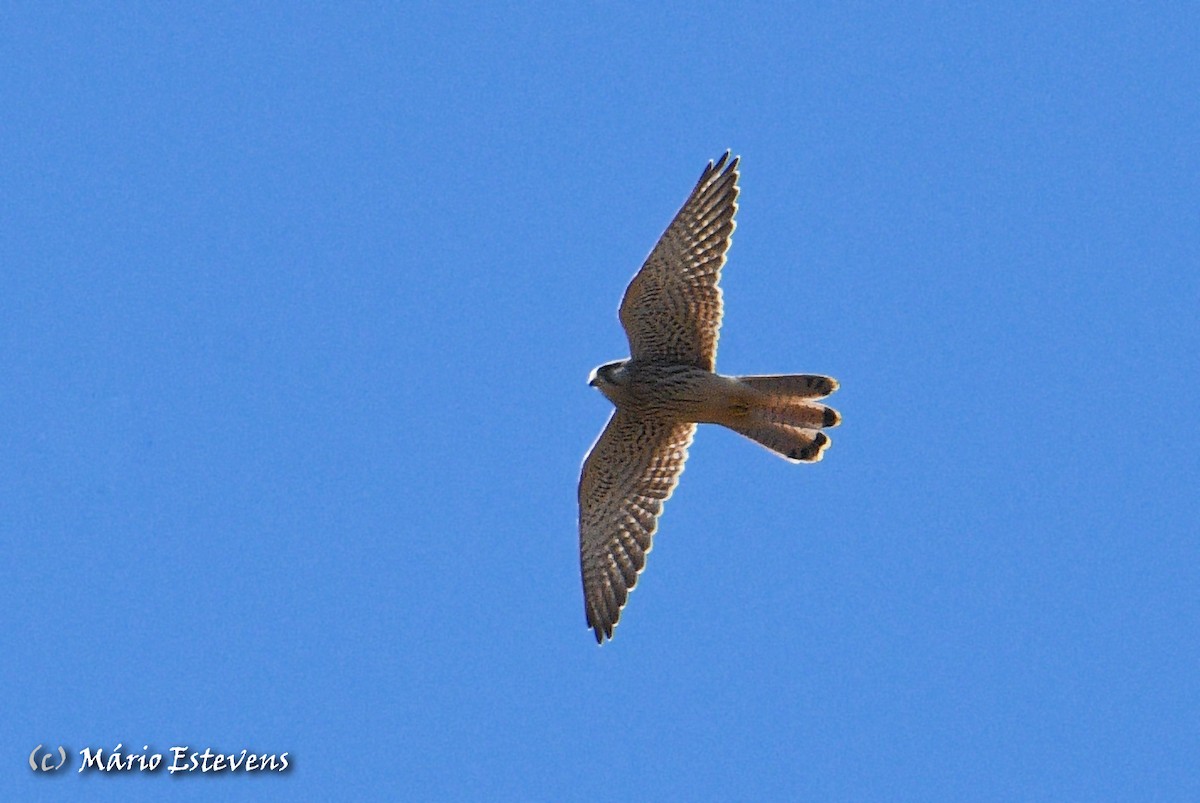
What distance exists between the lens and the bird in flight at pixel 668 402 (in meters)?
11.2

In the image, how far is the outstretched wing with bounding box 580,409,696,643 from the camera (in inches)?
463

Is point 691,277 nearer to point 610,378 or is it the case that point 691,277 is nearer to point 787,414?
point 610,378

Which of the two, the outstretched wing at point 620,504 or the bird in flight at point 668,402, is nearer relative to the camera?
the bird in flight at point 668,402

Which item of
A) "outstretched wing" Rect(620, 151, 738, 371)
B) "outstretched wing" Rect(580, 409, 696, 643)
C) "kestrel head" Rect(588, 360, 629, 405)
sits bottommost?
"outstretched wing" Rect(580, 409, 696, 643)

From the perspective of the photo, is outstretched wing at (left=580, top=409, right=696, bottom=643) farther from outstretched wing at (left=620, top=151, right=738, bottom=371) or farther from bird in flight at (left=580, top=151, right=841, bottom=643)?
outstretched wing at (left=620, top=151, right=738, bottom=371)

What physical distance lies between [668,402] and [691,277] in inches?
30.8

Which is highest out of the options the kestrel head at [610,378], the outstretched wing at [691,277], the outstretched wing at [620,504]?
the outstretched wing at [691,277]

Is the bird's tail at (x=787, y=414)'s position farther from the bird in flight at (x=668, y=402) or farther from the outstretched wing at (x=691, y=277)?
the outstretched wing at (x=691, y=277)

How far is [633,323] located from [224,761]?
3605mm

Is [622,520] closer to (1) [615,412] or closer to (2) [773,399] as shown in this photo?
(1) [615,412]

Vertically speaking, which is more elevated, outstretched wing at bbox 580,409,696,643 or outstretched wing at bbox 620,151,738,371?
outstretched wing at bbox 620,151,738,371

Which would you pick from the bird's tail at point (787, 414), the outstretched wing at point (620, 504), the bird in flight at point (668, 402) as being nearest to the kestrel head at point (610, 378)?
the bird in flight at point (668, 402)

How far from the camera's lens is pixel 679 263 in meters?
11.3

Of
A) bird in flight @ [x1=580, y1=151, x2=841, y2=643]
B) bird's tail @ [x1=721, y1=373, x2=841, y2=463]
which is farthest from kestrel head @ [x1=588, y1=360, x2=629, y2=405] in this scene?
bird's tail @ [x1=721, y1=373, x2=841, y2=463]
